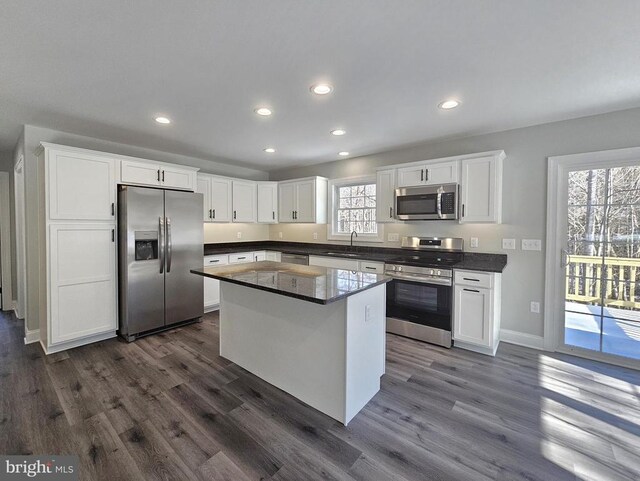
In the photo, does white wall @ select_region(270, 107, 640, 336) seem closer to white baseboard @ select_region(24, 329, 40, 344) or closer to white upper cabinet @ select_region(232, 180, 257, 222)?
white upper cabinet @ select_region(232, 180, 257, 222)

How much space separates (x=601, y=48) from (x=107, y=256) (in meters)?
4.85

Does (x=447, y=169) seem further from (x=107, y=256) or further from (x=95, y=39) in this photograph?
(x=107, y=256)

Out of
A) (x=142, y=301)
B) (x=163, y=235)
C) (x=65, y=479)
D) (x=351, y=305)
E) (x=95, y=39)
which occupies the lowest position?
(x=65, y=479)

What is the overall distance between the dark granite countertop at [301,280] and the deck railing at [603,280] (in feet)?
7.81

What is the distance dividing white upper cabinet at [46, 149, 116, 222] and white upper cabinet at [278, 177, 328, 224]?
109 inches

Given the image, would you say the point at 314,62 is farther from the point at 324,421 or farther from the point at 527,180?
the point at 527,180

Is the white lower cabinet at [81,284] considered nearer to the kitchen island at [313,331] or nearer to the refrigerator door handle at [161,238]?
the refrigerator door handle at [161,238]

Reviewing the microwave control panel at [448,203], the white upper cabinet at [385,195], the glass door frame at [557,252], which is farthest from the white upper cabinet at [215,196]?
the glass door frame at [557,252]

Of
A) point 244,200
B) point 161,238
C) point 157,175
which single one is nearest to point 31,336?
point 161,238

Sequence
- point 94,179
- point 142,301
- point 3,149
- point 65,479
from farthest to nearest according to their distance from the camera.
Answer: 1. point 3,149
2. point 142,301
3. point 94,179
4. point 65,479

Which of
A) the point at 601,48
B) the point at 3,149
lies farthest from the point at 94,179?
the point at 601,48

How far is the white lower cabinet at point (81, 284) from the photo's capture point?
3.05 meters

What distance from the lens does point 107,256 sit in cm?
338

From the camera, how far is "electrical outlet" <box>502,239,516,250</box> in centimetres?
342
